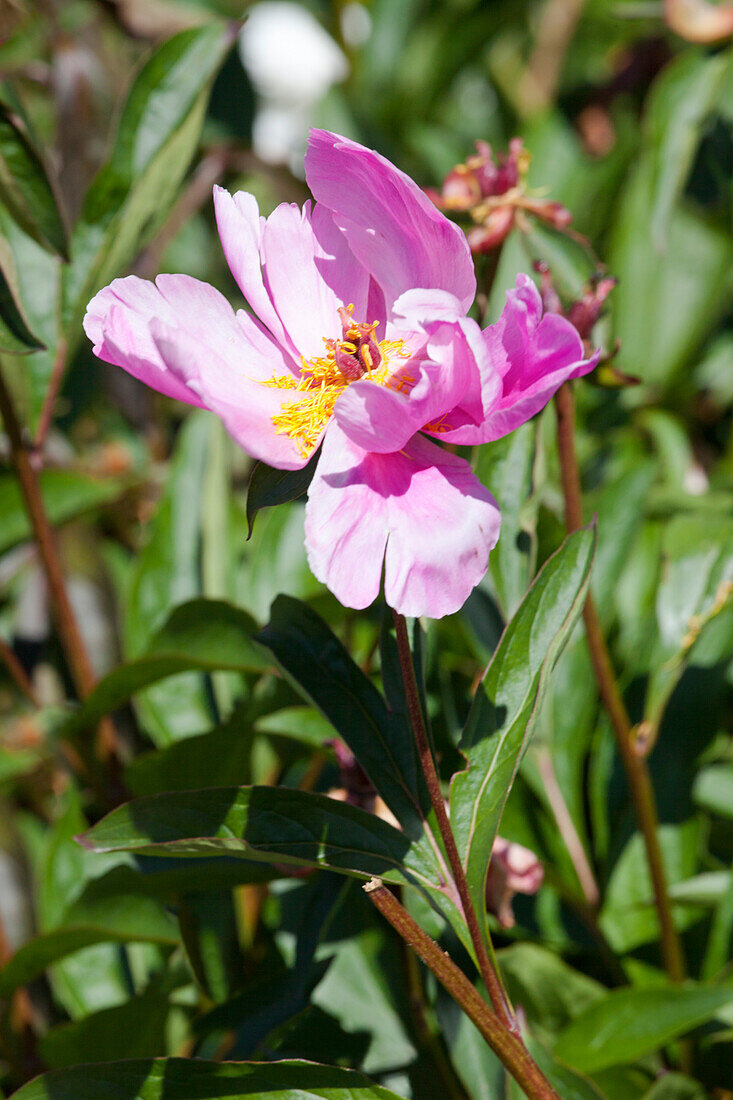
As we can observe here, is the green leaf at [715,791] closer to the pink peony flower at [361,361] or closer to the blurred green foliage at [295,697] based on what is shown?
the blurred green foliage at [295,697]

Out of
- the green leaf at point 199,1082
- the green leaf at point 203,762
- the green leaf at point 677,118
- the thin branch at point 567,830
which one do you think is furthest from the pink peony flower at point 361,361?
the green leaf at point 677,118

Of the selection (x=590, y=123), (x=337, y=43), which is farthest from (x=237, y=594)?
→ (x=337, y=43)

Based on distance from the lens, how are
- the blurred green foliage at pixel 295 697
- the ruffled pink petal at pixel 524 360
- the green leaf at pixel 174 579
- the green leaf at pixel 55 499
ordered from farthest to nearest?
1. the green leaf at pixel 55 499
2. the green leaf at pixel 174 579
3. the blurred green foliage at pixel 295 697
4. the ruffled pink petal at pixel 524 360

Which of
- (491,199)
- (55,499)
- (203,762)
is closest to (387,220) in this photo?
(491,199)

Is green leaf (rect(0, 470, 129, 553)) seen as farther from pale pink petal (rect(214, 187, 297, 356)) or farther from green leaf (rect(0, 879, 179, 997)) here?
pale pink petal (rect(214, 187, 297, 356))

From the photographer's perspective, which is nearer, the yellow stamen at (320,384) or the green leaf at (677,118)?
the yellow stamen at (320,384)

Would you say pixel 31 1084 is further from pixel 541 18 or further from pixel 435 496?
pixel 541 18

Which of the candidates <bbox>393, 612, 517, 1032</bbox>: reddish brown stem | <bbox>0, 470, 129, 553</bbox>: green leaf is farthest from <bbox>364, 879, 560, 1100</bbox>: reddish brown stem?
<bbox>0, 470, 129, 553</bbox>: green leaf
